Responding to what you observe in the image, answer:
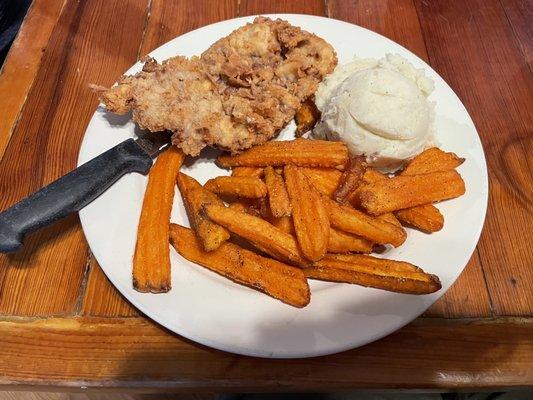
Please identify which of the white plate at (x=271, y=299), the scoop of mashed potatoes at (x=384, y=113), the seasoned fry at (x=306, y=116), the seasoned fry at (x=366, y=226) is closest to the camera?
the white plate at (x=271, y=299)

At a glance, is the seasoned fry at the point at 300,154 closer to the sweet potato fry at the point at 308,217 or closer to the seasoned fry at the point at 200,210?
the sweet potato fry at the point at 308,217

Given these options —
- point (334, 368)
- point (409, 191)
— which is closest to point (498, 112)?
point (409, 191)

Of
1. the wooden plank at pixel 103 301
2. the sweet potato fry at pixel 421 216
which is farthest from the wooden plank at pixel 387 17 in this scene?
the wooden plank at pixel 103 301

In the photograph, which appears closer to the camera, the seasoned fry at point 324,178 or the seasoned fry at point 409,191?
the seasoned fry at point 409,191

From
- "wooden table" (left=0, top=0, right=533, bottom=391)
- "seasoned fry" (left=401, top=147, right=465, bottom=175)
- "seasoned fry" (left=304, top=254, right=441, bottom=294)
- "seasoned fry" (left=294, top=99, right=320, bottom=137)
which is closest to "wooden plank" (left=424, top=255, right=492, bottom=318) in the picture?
"wooden table" (left=0, top=0, right=533, bottom=391)

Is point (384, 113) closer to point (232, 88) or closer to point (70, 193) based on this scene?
point (232, 88)

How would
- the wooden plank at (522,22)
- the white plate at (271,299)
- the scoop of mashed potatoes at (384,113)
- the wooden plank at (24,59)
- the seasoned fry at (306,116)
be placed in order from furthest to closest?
1. the wooden plank at (522,22)
2. the wooden plank at (24,59)
3. the seasoned fry at (306,116)
4. the scoop of mashed potatoes at (384,113)
5. the white plate at (271,299)

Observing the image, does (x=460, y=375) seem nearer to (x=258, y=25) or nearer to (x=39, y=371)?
(x=39, y=371)
